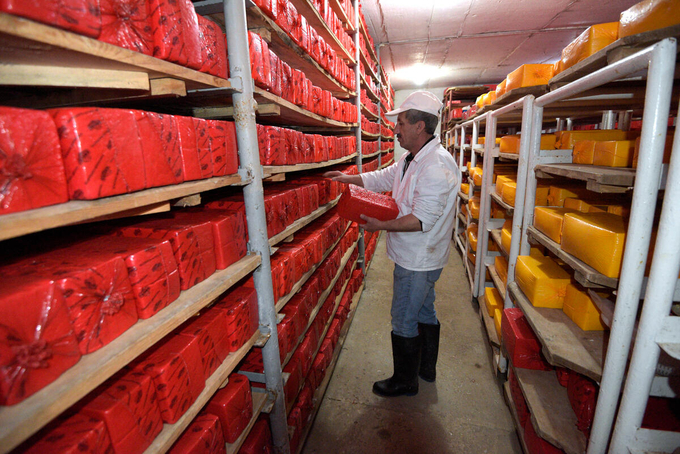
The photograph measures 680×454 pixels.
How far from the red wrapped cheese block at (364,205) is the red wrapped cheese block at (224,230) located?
863 millimetres

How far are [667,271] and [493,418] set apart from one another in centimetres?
181

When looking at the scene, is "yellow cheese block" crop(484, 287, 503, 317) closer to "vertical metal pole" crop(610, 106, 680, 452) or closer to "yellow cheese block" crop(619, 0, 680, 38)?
"vertical metal pole" crop(610, 106, 680, 452)

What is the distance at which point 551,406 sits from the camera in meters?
1.80

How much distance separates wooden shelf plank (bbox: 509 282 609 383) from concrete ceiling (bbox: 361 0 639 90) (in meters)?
4.86

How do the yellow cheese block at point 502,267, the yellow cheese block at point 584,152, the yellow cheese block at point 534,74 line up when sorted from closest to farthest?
the yellow cheese block at point 584,152
the yellow cheese block at point 534,74
the yellow cheese block at point 502,267

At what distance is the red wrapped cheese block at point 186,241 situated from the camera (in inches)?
45.6

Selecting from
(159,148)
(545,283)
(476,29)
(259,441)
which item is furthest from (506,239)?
(476,29)

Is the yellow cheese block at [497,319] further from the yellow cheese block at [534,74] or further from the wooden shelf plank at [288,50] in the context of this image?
the wooden shelf plank at [288,50]

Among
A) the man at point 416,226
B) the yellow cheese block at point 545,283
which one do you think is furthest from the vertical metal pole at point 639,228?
the man at point 416,226

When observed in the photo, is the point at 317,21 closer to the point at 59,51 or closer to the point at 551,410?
the point at 59,51

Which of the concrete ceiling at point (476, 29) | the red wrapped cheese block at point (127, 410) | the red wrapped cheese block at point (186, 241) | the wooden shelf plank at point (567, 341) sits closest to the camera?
the red wrapped cheese block at point (127, 410)

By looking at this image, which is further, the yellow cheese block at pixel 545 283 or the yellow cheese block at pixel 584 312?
the yellow cheese block at pixel 545 283

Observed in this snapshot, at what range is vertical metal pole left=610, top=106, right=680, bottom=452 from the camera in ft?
3.38

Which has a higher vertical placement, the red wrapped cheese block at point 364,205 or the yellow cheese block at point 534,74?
the yellow cheese block at point 534,74
